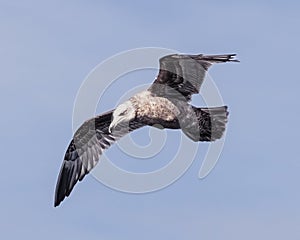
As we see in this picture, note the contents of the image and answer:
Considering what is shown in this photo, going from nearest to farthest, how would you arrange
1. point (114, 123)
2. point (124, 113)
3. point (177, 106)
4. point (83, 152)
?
point (177, 106), point (124, 113), point (114, 123), point (83, 152)

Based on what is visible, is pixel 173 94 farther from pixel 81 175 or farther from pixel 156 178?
pixel 81 175

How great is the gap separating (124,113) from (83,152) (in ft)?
8.89

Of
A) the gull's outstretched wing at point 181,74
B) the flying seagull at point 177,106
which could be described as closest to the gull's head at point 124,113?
the flying seagull at point 177,106

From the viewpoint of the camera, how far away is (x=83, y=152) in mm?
22891

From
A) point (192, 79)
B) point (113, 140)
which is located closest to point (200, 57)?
point (192, 79)

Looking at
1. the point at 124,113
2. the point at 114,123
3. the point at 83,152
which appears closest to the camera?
the point at 124,113

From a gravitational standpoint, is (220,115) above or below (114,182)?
above

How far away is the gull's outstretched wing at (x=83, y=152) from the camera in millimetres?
22406

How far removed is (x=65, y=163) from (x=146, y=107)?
3890 mm

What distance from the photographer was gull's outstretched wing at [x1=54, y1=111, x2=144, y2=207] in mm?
22406

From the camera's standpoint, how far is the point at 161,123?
2002 centimetres

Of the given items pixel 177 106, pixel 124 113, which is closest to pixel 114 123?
pixel 124 113

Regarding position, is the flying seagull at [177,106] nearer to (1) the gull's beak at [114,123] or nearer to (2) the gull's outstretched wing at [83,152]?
(1) the gull's beak at [114,123]

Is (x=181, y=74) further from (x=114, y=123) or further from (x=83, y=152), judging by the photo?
(x=83, y=152)
